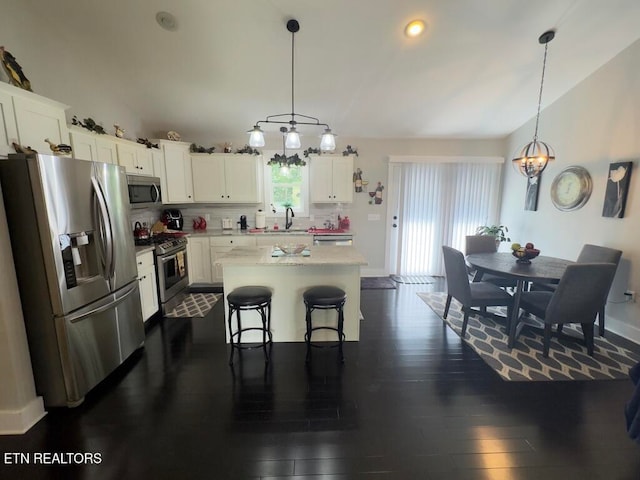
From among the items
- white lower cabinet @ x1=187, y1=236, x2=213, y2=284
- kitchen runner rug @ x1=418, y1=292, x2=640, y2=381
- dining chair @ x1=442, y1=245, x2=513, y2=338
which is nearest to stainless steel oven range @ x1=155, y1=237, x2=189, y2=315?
white lower cabinet @ x1=187, y1=236, x2=213, y2=284

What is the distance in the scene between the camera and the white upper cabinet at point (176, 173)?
14.5 ft

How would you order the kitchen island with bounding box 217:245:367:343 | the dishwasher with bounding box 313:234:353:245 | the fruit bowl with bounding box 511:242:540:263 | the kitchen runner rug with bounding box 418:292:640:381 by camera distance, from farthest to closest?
the dishwasher with bounding box 313:234:353:245 → the fruit bowl with bounding box 511:242:540:263 → the kitchen island with bounding box 217:245:367:343 → the kitchen runner rug with bounding box 418:292:640:381

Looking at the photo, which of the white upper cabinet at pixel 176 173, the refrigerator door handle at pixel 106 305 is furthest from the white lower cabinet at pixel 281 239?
the refrigerator door handle at pixel 106 305

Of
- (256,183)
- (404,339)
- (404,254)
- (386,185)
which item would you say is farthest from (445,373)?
(256,183)

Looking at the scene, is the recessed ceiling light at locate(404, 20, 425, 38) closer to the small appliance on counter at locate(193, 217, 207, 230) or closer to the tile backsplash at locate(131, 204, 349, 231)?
the tile backsplash at locate(131, 204, 349, 231)

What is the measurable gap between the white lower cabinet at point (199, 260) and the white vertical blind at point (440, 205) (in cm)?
354

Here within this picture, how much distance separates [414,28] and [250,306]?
125 inches

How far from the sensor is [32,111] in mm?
2230

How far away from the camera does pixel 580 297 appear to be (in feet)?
9.03

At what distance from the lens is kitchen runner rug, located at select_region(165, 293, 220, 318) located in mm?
3885

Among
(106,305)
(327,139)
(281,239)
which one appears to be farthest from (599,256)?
(106,305)

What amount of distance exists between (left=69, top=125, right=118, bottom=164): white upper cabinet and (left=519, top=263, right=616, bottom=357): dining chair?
4762mm

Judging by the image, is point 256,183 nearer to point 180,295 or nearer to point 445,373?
point 180,295

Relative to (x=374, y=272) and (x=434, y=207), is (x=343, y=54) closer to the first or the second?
(x=434, y=207)
